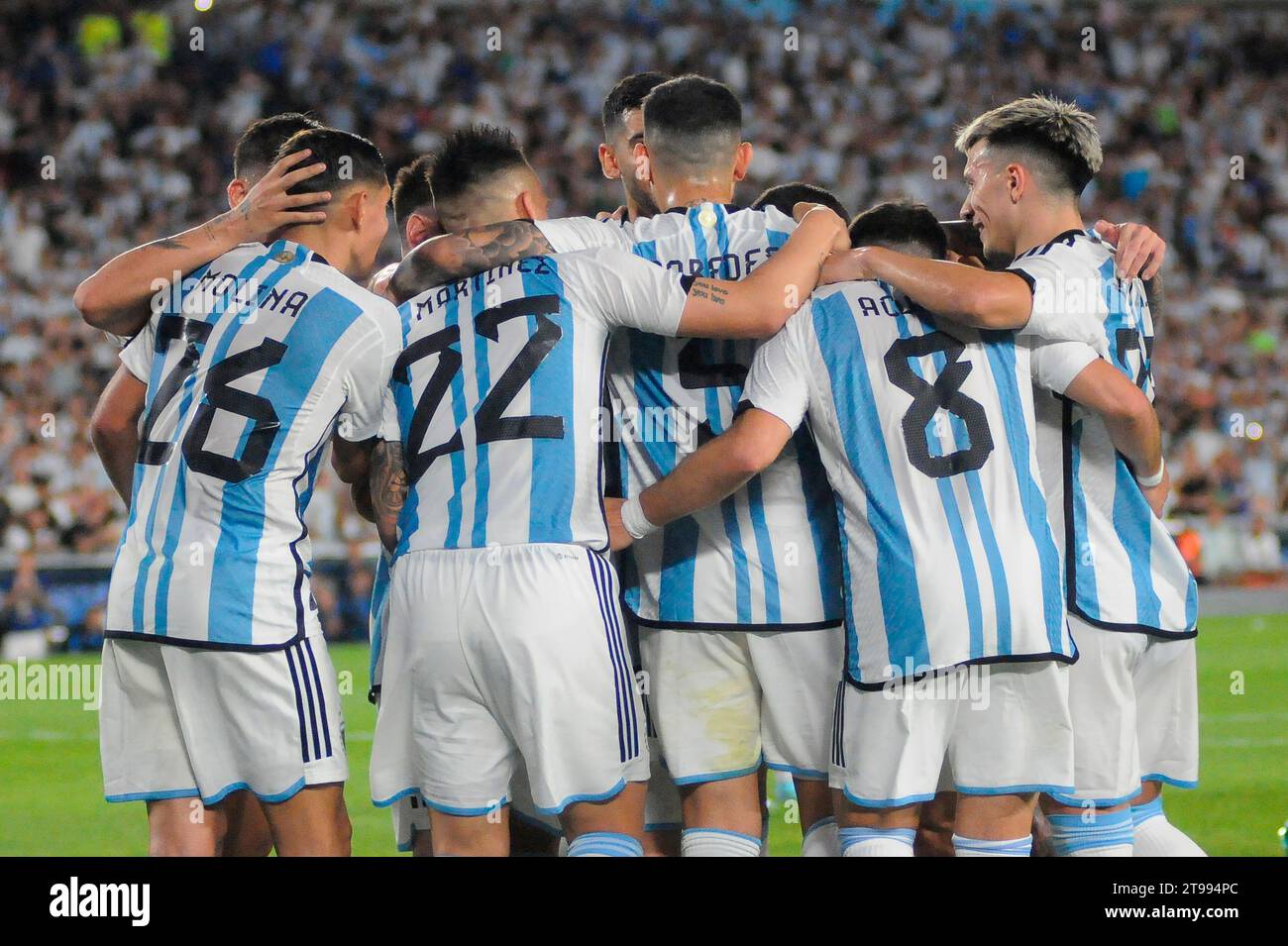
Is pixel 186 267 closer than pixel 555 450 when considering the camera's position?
No

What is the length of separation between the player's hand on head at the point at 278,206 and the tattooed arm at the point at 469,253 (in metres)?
0.28

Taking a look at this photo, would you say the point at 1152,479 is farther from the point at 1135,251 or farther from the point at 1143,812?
the point at 1143,812

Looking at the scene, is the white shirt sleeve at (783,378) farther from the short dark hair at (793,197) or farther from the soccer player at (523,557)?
the short dark hair at (793,197)

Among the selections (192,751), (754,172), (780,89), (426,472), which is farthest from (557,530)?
(780,89)

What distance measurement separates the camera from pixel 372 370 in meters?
3.63

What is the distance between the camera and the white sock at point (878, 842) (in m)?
3.48

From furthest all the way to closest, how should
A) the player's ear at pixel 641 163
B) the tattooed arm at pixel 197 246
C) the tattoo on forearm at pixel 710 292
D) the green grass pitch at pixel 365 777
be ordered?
the green grass pitch at pixel 365 777, the player's ear at pixel 641 163, the tattooed arm at pixel 197 246, the tattoo on forearm at pixel 710 292

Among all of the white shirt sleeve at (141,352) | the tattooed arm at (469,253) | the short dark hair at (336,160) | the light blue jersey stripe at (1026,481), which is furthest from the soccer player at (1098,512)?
the white shirt sleeve at (141,352)

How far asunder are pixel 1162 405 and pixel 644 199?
1249 cm

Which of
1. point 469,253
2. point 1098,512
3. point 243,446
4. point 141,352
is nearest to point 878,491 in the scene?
point 1098,512

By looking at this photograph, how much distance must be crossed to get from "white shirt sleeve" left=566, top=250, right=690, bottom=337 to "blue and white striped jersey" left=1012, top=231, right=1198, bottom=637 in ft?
3.10

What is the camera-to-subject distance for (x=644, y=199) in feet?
14.1

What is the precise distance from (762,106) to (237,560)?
14105mm

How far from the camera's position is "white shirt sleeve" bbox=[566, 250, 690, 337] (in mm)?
3572
